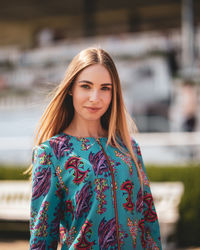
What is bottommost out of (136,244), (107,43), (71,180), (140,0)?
(136,244)

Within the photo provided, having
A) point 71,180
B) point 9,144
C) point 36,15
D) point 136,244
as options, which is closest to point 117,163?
point 71,180

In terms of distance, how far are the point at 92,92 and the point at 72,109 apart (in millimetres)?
190

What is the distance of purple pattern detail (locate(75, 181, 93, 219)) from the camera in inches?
58.4

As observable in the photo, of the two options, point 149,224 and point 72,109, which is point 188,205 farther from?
point 72,109

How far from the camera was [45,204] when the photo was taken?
149cm

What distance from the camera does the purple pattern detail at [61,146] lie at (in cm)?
156

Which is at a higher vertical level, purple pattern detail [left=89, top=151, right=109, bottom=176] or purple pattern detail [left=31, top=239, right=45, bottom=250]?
purple pattern detail [left=89, top=151, right=109, bottom=176]

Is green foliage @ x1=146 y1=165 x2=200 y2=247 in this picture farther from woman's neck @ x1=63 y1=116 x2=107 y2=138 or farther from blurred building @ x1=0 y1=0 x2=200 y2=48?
blurred building @ x1=0 y1=0 x2=200 y2=48

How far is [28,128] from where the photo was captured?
27.9ft

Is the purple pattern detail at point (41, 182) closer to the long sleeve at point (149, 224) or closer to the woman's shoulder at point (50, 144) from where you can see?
the woman's shoulder at point (50, 144)

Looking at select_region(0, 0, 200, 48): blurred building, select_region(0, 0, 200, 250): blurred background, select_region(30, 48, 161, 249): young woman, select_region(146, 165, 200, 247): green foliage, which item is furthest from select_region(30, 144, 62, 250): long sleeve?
select_region(0, 0, 200, 48): blurred building

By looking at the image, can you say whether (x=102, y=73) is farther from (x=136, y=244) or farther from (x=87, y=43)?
(x=87, y=43)

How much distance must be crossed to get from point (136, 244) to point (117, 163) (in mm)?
306

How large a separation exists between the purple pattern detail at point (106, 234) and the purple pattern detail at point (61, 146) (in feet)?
A: 0.93
